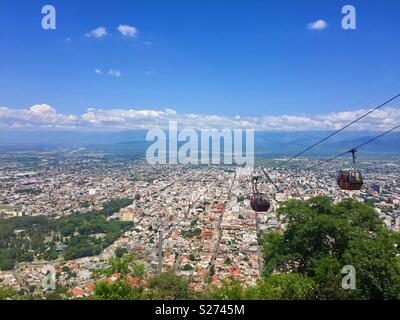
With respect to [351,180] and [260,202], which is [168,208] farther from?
[351,180]

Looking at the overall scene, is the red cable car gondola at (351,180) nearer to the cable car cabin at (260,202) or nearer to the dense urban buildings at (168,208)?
the cable car cabin at (260,202)

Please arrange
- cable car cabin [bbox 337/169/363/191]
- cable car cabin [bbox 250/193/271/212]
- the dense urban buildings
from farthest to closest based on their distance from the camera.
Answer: the dense urban buildings < cable car cabin [bbox 250/193/271/212] < cable car cabin [bbox 337/169/363/191]

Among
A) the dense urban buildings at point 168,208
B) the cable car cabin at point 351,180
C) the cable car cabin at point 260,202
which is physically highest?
the cable car cabin at point 351,180

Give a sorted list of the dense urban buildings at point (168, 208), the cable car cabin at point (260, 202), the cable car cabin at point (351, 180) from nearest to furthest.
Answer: the cable car cabin at point (351, 180), the cable car cabin at point (260, 202), the dense urban buildings at point (168, 208)

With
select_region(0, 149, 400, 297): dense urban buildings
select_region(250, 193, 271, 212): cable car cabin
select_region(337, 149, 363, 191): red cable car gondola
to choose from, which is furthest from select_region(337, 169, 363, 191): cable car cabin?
select_region(0, 149, 400, 297): dense urban buildings

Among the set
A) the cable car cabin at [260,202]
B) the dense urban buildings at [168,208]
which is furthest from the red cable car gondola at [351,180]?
the dense urban buildings at [168,208]

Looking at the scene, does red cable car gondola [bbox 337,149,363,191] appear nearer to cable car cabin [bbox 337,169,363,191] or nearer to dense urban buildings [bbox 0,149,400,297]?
cable car cabin [bbox 337,169,363,191]

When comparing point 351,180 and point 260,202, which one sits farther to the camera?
point 260,202

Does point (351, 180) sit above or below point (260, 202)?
above

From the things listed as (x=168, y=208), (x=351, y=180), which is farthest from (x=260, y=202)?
(x=168, y=208)
